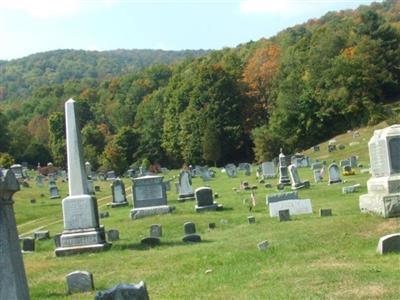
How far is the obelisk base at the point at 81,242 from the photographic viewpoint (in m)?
17.7

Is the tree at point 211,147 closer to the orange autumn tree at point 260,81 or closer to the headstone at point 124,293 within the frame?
the orange autumn tree at point 260,81

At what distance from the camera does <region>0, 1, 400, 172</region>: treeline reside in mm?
70188

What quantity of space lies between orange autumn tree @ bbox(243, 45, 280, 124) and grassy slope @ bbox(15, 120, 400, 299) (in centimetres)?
6321

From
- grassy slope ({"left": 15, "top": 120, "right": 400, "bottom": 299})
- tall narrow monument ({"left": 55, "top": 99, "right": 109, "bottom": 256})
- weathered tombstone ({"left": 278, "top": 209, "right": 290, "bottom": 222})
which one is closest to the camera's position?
grassy slope ({"left": 15, "top": 120, "right": 400, "bottom": 299})

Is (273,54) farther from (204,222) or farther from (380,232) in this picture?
(380,232)

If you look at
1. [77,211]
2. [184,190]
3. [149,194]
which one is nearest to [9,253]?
[77,211]

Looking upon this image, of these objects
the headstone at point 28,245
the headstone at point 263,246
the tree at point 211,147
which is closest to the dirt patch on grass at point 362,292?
the headstone at point 263,246

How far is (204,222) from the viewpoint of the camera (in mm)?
21359

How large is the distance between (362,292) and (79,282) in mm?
4842

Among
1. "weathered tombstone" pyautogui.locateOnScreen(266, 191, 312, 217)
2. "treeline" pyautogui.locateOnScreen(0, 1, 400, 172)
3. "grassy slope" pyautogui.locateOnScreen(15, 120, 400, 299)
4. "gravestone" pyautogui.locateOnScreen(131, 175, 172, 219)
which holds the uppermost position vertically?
"treeline" pyautogui.locateOnScreen(0, 1, 400, 172)

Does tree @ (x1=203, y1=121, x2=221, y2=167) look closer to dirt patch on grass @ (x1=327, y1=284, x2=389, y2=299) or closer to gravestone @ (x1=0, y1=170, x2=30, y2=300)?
dirt patch on grass @ (x1=327, y1=284, x2=389, y2=299)

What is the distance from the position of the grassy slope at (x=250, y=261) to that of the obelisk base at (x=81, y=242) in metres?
0.41

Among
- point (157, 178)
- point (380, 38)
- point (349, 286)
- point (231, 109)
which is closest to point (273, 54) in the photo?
point (231, 109)

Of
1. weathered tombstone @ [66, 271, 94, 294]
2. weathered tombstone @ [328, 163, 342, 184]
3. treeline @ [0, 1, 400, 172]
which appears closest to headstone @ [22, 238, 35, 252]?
weathered tombstone @ [66, 271, 94, 294]
